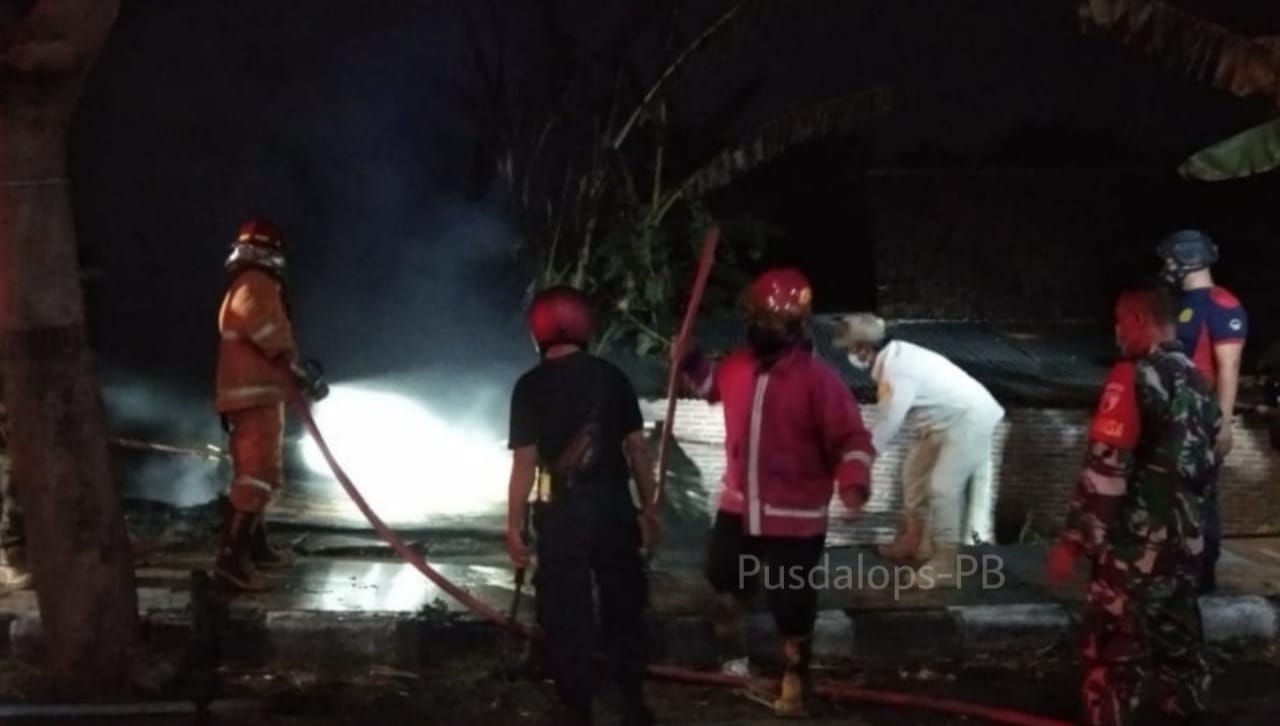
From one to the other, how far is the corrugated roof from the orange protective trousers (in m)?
3.62

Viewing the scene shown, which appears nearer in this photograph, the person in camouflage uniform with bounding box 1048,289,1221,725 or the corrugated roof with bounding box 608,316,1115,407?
the person in camouflage uniform with bounding box 1048,289,1221,725

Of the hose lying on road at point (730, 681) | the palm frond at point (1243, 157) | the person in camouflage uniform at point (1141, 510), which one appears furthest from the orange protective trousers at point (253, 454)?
the palm frond at point (1243, 157)

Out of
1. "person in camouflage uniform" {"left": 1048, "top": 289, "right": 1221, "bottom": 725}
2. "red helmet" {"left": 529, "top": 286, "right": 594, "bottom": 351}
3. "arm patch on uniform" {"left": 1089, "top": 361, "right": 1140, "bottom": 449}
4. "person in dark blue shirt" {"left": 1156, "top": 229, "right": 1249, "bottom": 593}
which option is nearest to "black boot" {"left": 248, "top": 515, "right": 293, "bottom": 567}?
"red helmet" {"left": 529, "top": 286, "right": 594, "bottom": 351}

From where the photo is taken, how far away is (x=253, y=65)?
12469mm

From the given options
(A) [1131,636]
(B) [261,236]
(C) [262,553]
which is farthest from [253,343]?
(A) [1131,636]

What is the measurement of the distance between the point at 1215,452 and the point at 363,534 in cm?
513

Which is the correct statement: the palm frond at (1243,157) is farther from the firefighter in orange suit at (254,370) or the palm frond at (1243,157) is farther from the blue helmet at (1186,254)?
the firefighter in orange suit at (254,370)

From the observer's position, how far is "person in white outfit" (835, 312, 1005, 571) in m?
7.98

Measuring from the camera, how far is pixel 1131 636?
591 cm

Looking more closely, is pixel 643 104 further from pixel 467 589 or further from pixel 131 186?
pixel 467 589

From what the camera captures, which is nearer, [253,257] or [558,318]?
[558,318]

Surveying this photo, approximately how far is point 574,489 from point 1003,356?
279 inches

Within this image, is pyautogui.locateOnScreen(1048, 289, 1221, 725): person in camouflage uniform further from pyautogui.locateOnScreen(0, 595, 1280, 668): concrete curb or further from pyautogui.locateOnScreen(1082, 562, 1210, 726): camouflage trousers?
pyautogui.locateOnScreen(0, 595, 1280, 668): concrete curb

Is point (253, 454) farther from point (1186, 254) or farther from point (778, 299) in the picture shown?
point (1186, 254)
